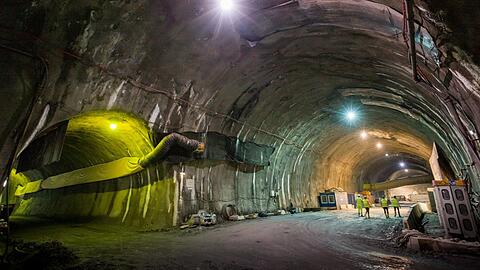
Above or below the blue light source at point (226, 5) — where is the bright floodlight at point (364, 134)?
below

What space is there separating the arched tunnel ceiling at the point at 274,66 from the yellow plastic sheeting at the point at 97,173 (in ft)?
10.7

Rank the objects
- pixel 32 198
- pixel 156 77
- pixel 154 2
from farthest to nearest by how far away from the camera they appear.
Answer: pixel 32 198, pixel 156 77, pixel 154 2

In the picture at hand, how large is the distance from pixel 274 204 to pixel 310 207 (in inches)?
221

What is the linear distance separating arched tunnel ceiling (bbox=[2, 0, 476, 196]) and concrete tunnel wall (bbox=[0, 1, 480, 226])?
0.15 ft

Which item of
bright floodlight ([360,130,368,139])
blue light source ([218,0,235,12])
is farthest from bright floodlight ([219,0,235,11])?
bright floodlight ([360,130,368,139])

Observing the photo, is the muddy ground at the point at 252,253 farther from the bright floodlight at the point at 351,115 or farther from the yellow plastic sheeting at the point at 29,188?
the yellow plastic sheeting at the point at 29,188

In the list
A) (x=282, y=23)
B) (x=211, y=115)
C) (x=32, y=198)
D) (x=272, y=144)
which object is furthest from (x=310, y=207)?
(x=32, y=198)

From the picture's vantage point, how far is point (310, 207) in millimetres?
21562

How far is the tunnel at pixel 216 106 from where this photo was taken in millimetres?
5793

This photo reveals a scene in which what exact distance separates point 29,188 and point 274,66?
74.9 feet

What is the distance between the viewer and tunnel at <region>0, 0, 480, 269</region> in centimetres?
579

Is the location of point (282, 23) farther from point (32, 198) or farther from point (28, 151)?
point (32, 198)

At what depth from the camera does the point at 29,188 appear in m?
20.6

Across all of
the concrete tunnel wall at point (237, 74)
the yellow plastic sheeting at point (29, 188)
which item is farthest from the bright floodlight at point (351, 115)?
the yellow plastic sheeting at point (29, 188)
